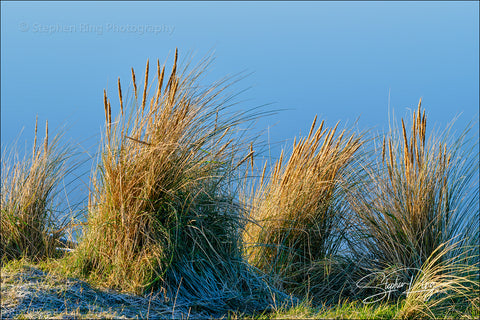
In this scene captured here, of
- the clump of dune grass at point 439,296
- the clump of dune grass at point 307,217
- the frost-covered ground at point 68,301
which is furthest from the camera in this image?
the clump of dune grass at point 307,217

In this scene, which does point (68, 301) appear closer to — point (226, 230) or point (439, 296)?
point (226, 230)

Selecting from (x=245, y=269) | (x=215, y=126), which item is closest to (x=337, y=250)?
(x=245, y=269)

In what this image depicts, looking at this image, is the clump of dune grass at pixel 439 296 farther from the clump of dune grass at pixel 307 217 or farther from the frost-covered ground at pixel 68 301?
the frost-covered ground at pixel 68 301

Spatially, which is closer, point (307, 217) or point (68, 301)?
point (68, 301)

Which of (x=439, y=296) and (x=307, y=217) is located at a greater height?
(x=307, y=217)

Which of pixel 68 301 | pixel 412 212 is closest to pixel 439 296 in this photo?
pixel 412 212

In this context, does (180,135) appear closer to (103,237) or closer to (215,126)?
(215,126)

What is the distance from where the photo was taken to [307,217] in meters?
3.71

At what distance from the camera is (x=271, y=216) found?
12.2ft

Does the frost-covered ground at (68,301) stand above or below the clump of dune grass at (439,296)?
below

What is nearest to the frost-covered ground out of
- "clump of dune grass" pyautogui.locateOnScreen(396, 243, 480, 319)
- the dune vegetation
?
the dune vegetation

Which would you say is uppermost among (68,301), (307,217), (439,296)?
(307,217)

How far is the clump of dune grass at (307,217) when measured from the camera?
11.9ft

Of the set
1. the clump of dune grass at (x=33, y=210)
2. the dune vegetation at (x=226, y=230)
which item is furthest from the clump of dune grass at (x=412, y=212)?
the clump of dune grass at (x=33, y=210)
